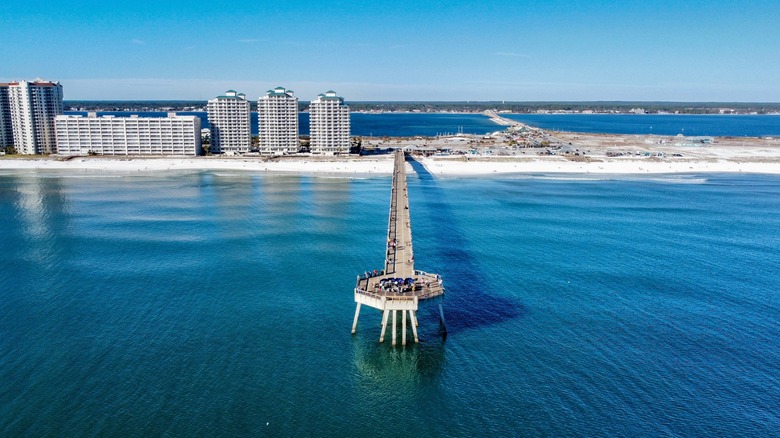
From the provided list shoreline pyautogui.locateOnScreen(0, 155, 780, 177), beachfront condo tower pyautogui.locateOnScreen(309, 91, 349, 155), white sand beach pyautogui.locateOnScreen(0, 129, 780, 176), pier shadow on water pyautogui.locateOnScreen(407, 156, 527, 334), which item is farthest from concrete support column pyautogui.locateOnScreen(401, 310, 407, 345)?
beachfront condo tower pyautogui.locateOnScreen(309, 91, 349, 155)

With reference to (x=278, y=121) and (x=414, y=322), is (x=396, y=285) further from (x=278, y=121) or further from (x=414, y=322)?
(x=278, y=121)

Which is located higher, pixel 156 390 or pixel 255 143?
pixel 255 143

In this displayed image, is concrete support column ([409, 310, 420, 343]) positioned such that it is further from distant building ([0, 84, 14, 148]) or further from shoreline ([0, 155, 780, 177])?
distant building ([0, 84, 14, 148])

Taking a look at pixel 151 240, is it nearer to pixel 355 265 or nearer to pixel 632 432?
pixel 355 265

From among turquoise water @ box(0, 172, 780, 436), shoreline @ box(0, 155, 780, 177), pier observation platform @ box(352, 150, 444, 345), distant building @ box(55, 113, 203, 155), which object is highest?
distant building @ box(55, 113, 203, 155)

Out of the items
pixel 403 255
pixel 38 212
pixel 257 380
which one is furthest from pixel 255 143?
pixel 257 380

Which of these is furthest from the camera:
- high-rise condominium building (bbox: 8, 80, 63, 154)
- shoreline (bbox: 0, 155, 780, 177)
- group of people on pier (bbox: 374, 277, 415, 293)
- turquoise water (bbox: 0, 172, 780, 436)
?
high-rise condominium building (bbox: 8, 80, 63, 154)

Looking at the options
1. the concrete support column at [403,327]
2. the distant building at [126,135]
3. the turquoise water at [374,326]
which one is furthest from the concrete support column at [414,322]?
the distant building at [126,135]
